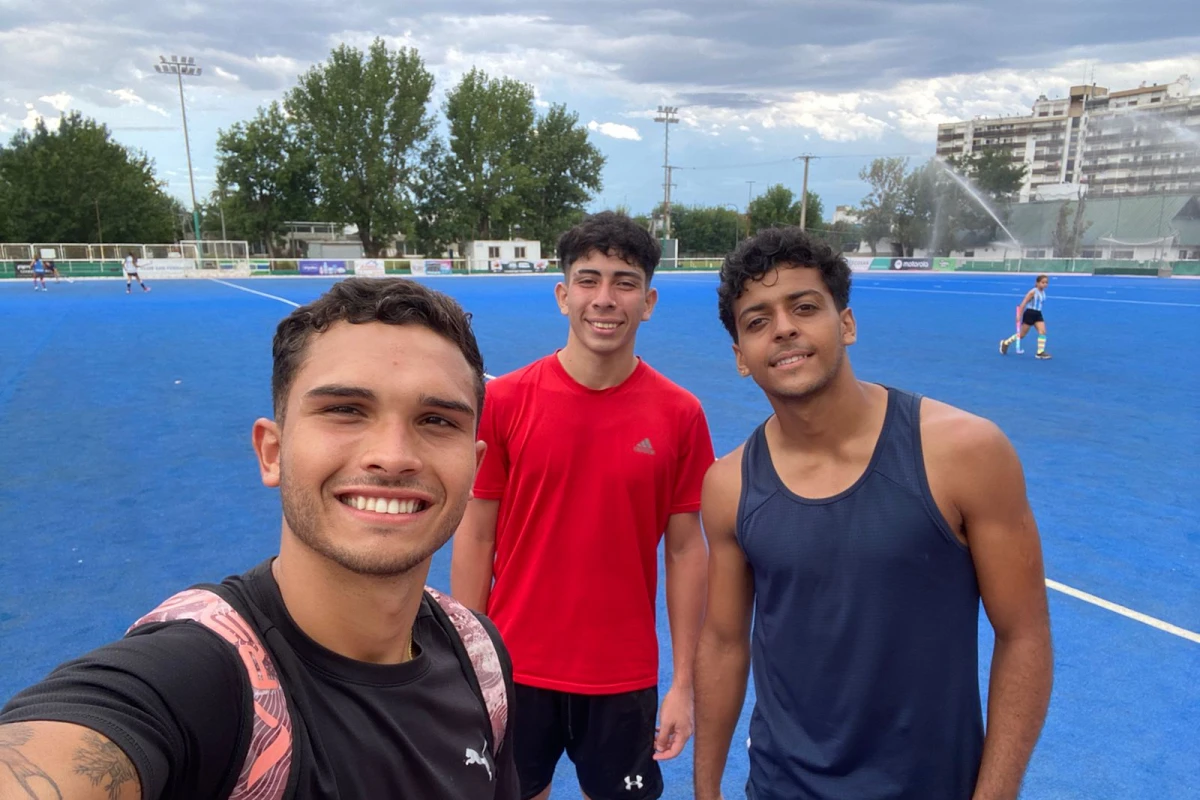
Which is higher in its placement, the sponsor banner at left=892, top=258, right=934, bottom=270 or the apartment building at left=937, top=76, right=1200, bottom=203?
the apartment building at left=937, top=76, right=1200, bottom=203

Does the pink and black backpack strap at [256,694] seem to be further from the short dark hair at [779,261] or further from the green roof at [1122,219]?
the green roof at [1122,219]

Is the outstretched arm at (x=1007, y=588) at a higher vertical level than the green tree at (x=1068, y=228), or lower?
lower

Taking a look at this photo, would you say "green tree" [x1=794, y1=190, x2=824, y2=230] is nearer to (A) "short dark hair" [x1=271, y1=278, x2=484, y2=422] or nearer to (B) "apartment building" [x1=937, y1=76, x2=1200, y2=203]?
(B) "apartment building" [x1=937, y1=76, x2=1200, y2=203]

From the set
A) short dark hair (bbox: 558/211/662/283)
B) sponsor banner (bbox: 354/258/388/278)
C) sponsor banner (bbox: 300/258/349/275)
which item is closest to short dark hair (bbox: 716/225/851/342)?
short dark hair (bbox: 558/211/662/283)

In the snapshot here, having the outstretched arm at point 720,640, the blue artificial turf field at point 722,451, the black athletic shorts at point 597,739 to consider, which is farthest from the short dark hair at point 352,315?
the blue artificial turf field at point 722,451

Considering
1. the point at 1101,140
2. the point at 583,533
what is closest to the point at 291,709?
the point at 583,533

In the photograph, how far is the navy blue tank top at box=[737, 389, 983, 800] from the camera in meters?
2.00

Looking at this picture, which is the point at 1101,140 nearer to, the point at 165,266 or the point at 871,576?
the point at 165,266

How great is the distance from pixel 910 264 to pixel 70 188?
70.8 m

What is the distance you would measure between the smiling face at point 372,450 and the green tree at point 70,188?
75732 millimetres

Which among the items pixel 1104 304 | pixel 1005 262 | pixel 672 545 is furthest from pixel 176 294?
pixel 1005 262

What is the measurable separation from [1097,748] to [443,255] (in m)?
73.8

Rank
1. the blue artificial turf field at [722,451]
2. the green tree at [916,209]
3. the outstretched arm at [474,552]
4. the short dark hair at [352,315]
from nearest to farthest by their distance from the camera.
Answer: the short dark hair at [352,315], the outstretched arm at [474,552], the blue artificial turf field at [722,451], the green tree at [916,209]

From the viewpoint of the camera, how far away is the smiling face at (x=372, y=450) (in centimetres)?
136
